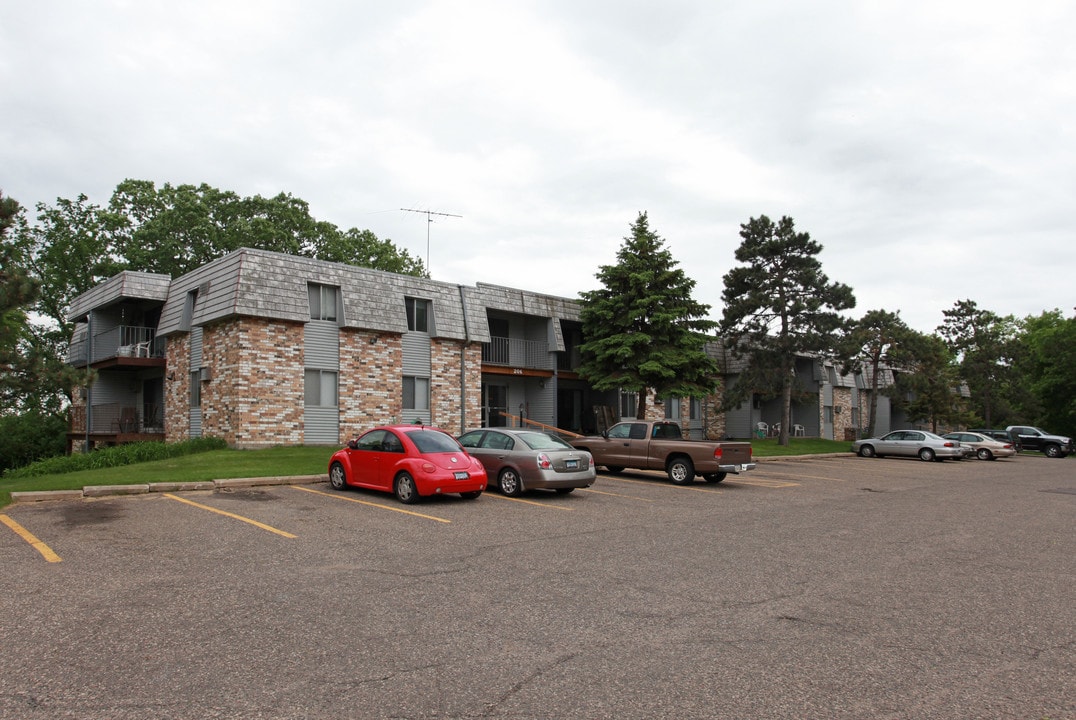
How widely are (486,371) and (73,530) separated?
20.0m

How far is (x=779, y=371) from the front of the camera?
35.1m

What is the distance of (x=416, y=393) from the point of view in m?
27.0

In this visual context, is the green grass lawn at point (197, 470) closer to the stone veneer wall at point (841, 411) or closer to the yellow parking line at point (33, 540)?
the yellow parking line at point (33, 540)

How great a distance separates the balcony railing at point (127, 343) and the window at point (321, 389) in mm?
8491

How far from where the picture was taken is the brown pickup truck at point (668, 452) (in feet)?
57.5

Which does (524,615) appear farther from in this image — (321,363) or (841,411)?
(841,411)

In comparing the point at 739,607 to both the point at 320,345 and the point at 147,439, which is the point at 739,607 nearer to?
the point at 320,345

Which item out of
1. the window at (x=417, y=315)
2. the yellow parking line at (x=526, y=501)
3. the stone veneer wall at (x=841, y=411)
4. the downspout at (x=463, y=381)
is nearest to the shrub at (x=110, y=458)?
the window at (x=417, y=315)

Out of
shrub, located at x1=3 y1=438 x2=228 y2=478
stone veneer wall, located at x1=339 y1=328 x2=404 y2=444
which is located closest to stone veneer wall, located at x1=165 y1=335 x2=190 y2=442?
shrub, located at x1=3 y1=438 x2=228 y2=478

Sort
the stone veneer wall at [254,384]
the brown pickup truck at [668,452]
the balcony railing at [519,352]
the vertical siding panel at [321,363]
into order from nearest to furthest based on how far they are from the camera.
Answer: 1. the brown pickup truck at [668,452]
2. the stone veneer wall at [254,384]
3. the vertical siding panel at [321,363]
4. the balcony railing at [519,352]

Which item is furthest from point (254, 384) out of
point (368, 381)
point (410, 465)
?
point (410, 465)

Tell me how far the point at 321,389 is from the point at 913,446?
81.3 ft

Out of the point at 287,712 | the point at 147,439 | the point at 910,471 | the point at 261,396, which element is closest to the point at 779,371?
the point at 910,471

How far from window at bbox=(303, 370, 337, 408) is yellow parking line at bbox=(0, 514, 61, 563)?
43.3ft
